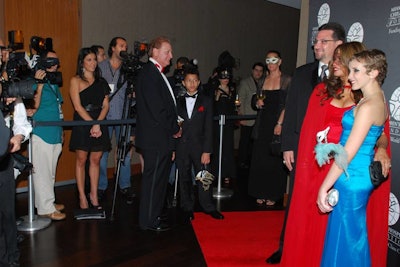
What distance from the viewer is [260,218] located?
4.41 metres

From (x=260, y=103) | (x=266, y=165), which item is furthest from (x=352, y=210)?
(x=266, y=165)

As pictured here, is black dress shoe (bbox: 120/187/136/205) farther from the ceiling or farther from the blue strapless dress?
the ceiling

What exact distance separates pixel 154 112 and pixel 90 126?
977 mm

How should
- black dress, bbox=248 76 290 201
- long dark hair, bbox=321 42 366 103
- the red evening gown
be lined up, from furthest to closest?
black dress, bbox=248 76 290 201
the red evening gown
long dark hair, bbox=321 42 366 103

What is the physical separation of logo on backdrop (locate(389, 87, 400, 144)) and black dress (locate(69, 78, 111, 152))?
274 centimetres

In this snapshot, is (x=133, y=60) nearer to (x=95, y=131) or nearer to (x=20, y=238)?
(x=95, y=131)

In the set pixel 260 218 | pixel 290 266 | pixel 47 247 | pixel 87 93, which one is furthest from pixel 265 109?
pixel 47 247

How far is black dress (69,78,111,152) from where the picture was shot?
4211 millimetres

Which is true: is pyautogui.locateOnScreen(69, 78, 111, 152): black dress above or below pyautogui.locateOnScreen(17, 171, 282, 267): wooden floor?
above

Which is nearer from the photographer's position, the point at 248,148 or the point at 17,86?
the point at 17,86

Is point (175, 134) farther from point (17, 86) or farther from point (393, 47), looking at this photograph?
point (393, 47)

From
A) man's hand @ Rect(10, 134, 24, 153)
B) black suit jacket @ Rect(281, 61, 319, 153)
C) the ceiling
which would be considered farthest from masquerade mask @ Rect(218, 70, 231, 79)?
the ceiling

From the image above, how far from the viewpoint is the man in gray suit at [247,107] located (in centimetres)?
627

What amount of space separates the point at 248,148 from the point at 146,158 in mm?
3433
